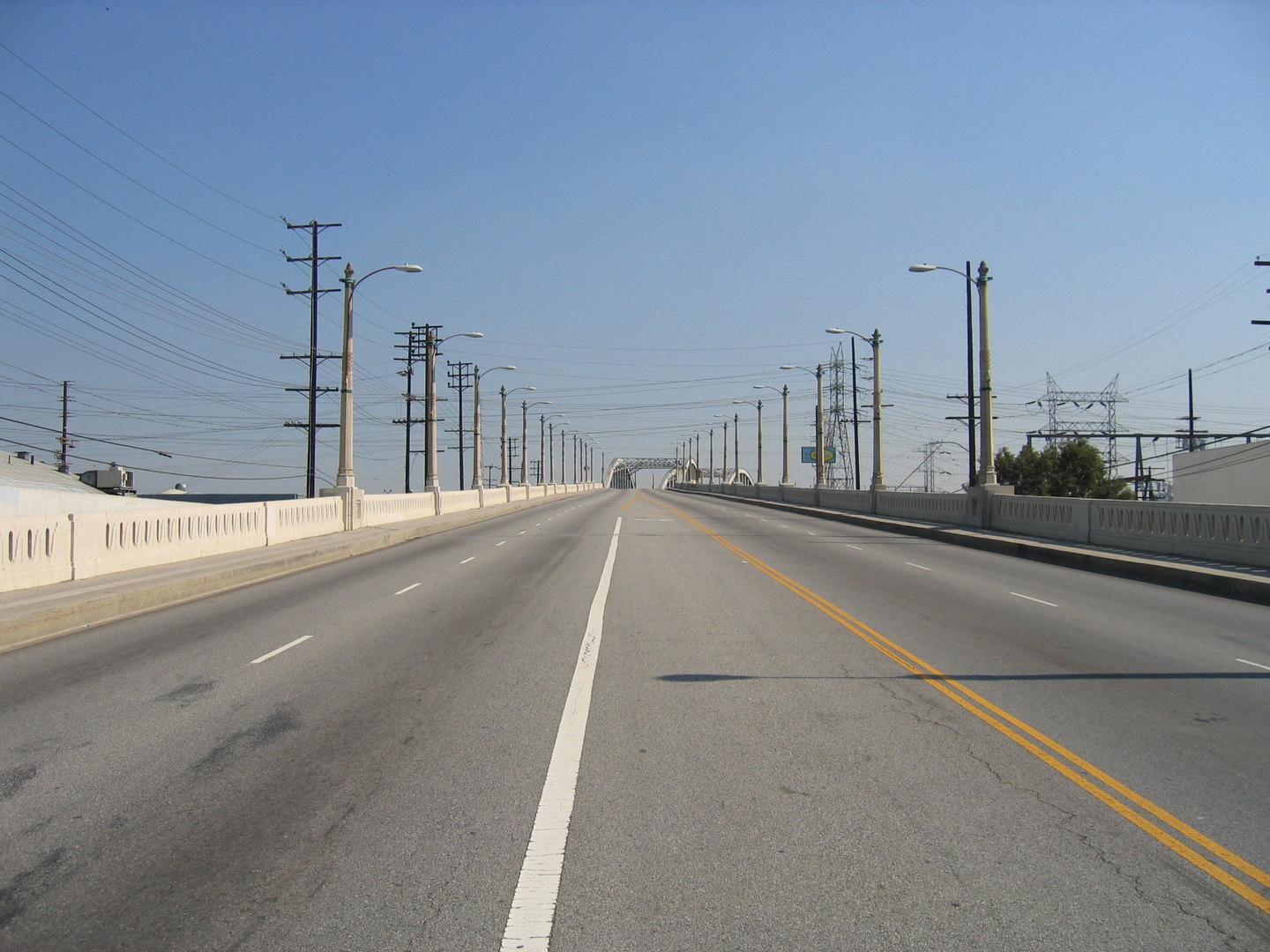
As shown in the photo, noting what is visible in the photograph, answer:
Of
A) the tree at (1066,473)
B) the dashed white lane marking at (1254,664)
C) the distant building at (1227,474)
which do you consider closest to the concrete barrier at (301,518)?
the dashed white lane marking at (1254,664)

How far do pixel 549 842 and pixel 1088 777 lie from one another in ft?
11.2

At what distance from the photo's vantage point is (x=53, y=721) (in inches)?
279

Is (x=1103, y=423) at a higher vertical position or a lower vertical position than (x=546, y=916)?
higher

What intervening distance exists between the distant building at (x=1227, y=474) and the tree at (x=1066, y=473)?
547cm

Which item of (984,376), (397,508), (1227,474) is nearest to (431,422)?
(397,508)

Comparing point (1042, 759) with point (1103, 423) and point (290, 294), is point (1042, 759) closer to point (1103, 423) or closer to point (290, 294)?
point (290, 294)

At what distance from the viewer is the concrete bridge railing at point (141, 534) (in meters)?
13.3

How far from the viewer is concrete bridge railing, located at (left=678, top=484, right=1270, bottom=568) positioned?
1706 cm

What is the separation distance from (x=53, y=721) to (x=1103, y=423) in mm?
118555

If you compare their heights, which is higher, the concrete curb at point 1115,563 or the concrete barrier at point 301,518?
the concrete barrier at point 301,518

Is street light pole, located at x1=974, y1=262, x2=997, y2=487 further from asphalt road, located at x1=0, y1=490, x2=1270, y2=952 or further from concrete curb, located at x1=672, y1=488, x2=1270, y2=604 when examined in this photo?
asphalt road, located at x1=0, y1=490, x2=1270, y2=952

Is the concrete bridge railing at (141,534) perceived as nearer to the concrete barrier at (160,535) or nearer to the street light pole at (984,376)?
the concrete barrier at (160,535)

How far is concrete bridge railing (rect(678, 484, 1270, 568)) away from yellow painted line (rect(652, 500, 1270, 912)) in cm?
1077

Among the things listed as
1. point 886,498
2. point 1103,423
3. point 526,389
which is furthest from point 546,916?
point 1103,423
